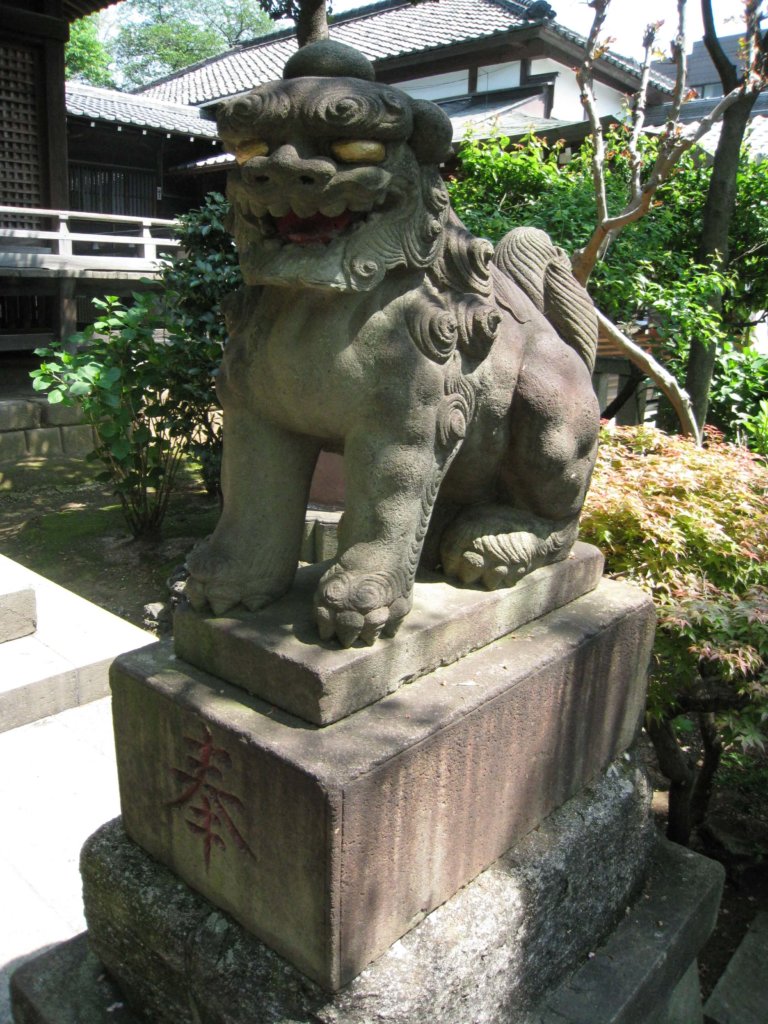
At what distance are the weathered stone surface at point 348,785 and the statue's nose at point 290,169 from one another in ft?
3.11

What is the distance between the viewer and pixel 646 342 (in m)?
7.55

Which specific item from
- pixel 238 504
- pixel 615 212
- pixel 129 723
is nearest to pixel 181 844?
pixel 129 723

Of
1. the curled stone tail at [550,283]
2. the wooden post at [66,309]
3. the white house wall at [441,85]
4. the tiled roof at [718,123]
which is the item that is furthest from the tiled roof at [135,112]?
the curled stone tail at [550,283]

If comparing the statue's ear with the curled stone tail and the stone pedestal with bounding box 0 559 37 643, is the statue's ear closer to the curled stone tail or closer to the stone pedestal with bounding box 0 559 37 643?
the curled stone tail

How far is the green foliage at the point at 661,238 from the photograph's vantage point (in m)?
5.61

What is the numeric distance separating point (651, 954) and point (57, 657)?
255 cm

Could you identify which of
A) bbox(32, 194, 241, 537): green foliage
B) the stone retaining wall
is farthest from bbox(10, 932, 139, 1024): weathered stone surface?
the stone retaining wall

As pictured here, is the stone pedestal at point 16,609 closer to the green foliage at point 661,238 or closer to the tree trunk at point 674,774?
the tree trunk at point 674,774

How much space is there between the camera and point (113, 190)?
13.2 meters

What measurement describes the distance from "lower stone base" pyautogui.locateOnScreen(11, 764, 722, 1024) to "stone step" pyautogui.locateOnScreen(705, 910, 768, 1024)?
1.24 ft

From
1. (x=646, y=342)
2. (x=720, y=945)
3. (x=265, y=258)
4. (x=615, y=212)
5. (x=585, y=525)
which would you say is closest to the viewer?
(x=265, y=258)

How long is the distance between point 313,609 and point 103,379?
4110 mm

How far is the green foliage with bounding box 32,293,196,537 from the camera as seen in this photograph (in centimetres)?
534

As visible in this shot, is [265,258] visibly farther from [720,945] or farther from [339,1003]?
[720,945]
